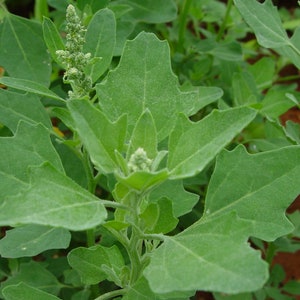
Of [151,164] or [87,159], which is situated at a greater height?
[151,164]

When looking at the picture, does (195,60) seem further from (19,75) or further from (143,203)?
(143,203)

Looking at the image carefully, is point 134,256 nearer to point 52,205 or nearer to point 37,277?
point 52,205

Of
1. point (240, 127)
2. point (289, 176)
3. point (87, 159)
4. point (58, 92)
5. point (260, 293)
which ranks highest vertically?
point (240, 127)

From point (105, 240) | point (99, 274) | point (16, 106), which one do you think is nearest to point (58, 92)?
point (16, 106)

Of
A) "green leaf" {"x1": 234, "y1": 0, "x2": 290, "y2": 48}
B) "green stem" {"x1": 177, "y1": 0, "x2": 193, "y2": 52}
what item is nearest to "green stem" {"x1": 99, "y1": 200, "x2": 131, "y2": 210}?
"green leaf" {"x1": 234, "y1": 0, "x2": 290, "y2": 48}

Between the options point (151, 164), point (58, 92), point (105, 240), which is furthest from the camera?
point (58, 92)

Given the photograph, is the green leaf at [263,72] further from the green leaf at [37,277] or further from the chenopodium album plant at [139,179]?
→ the green leaf at [37,277]
